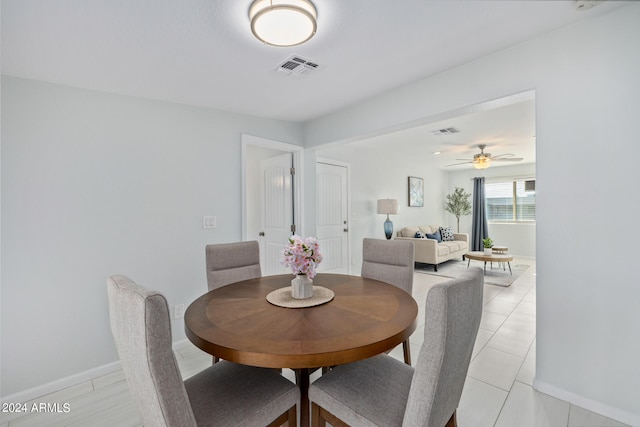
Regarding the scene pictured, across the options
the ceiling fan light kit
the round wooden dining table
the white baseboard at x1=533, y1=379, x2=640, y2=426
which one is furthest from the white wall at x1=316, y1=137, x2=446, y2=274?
the white baseboard at x1=533, y1=379, x2=640, y2=426

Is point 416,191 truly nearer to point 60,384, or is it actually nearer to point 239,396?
point 239,396

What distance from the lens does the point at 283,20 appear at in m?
1.39

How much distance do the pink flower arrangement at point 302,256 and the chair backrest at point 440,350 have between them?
751mm

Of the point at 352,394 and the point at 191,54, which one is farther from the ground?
the point at 191,54

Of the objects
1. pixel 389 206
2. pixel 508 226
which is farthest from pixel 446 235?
pixel 389 206

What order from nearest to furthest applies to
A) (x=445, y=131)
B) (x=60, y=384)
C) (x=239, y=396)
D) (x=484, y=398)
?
(x=239, y=396), (x=484, y=398), (x=60, y=384), (x=445, y=131)

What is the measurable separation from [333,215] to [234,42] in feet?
10.2

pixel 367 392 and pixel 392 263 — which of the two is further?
pixel 392 263

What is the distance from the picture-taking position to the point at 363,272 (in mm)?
2344

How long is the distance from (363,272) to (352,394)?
4.13ft

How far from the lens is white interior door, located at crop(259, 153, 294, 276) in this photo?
12.1 ft

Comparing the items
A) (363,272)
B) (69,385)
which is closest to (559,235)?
(363,272)

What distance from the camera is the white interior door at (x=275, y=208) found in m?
3.68

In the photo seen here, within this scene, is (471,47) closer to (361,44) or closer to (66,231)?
(361,44)
